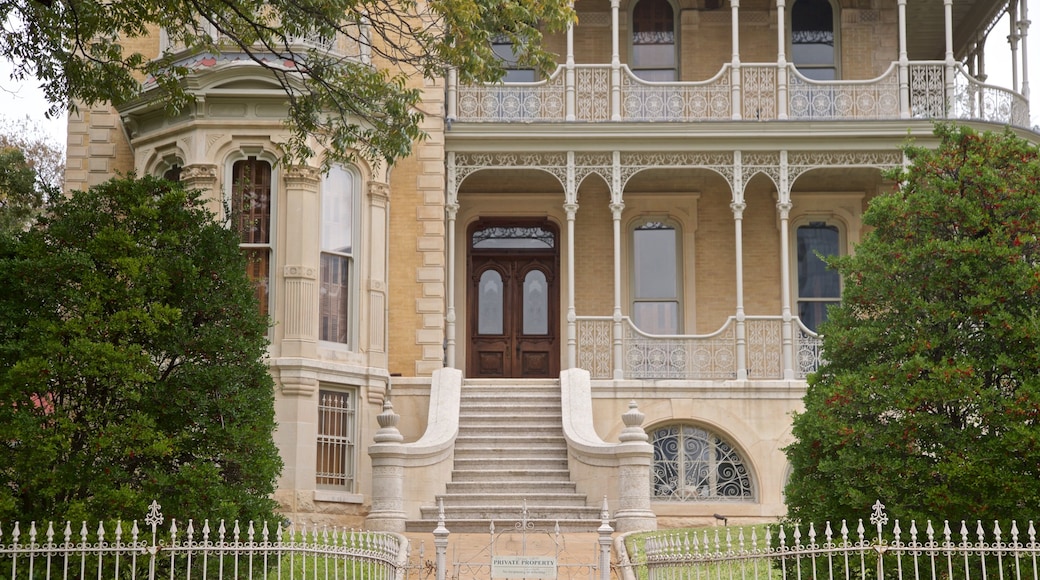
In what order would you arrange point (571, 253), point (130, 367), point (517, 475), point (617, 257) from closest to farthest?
point (130, 367) < point (517, 475) < point (617, 257) < point (571, 253)

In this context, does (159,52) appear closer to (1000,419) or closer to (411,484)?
(411,484)

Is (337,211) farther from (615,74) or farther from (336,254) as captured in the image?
(615,74)

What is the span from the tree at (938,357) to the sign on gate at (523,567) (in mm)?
2291

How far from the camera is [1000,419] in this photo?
1111 centimetres

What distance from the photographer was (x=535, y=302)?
82.1 ft

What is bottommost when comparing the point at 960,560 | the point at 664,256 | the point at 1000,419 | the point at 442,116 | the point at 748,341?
the point at 960,560

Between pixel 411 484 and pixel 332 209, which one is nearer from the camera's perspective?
pixel 411 484

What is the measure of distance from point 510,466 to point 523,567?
20.3 ft

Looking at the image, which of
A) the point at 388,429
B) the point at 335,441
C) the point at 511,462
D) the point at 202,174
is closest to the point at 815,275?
the point at 511,462

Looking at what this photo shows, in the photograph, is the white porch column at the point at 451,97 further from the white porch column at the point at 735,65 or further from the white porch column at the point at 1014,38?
the white porch column at the point at 1014,38

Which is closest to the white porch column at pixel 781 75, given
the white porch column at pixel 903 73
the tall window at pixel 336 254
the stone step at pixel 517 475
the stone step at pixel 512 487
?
the white porch column at pixel 903 73

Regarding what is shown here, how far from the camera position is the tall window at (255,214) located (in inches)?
771

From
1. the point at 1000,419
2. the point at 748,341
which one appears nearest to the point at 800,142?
the point at 748,341

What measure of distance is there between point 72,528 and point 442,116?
38.0 ft
